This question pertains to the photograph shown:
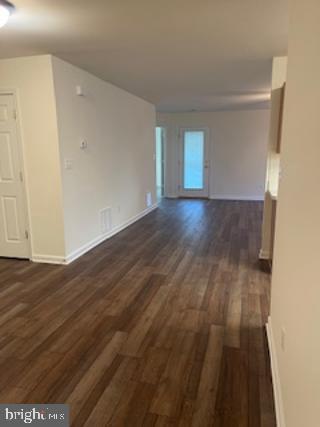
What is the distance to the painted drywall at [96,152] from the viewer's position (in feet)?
12.3

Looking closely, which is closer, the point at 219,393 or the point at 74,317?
the point at 219,393

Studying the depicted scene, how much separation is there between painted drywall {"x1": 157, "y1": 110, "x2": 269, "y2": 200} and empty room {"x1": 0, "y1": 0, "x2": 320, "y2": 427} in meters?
2.16

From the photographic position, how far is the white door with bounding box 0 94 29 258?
144 inches

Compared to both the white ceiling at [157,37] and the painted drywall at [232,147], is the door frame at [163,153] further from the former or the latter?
the white ceiling at [157,37]

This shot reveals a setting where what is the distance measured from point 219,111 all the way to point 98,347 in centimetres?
717

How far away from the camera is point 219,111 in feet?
26.4

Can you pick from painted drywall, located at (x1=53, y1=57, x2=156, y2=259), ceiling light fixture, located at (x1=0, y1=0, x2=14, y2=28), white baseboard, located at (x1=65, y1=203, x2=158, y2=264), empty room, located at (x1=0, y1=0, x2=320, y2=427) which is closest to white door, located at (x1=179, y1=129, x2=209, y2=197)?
painted drywall, located at (x1=53, y1=57, x2=156, y2=259)

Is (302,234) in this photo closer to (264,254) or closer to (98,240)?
(264,254)

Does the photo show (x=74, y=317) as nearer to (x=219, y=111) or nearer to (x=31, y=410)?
(x=31, y=410)

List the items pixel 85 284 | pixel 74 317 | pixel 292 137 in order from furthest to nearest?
pixel 85 284, pixel 74 317, pixel 292 137

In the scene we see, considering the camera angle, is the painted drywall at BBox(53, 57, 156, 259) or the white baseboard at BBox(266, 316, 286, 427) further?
the painted drywall at BBox(53, 57, 156, 259)

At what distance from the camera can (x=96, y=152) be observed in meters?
4.51

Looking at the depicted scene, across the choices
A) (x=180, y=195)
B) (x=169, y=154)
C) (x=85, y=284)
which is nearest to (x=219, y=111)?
(x=169, y=154)

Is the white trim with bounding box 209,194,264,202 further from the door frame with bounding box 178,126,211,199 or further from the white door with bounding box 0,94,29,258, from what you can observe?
the white door with bounding box 0,94,29,258
